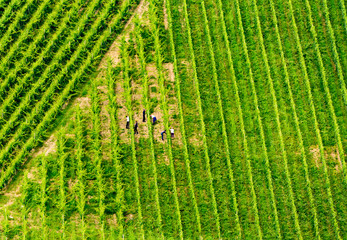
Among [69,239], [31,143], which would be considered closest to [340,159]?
[69,239]

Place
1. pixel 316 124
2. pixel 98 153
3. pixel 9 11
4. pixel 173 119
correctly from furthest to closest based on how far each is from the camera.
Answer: pixel 9 11, pixel 173 119, pixel 316 124, pixel 98 153

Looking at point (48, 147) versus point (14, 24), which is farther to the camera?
point (14, 24)

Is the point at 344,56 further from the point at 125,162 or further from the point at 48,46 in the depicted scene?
the point at 48,46

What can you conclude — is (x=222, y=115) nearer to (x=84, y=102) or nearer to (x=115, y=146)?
(x=115, y=146)

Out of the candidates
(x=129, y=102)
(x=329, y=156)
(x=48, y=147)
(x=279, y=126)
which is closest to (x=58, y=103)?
(x=48, y=147)

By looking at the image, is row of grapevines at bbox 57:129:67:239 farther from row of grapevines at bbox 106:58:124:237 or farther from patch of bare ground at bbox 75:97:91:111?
row of grapevines at bbox 106:58:124:237
